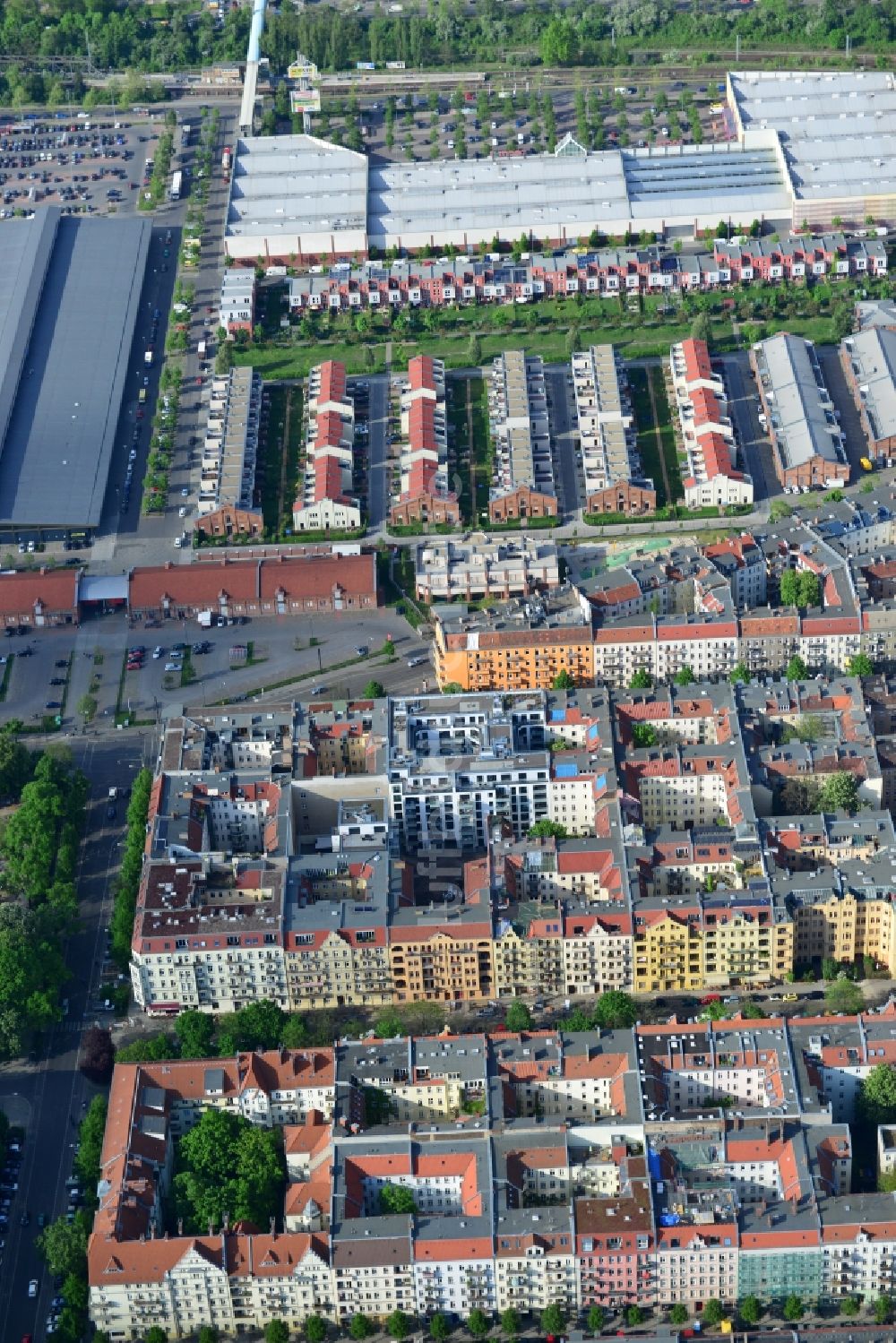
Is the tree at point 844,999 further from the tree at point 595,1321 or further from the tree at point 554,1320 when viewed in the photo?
the tree at point 554,1320

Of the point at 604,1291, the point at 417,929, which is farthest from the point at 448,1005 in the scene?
the point at 604,1291

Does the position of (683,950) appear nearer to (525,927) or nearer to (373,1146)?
(525,927)

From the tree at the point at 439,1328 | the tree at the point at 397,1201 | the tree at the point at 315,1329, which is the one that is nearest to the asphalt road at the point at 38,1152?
the tree at the point at 315,1329

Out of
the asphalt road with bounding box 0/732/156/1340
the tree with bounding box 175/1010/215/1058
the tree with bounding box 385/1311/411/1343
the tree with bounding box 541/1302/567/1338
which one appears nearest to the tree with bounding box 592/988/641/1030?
the tree with bounding box 541/1302/567/1338

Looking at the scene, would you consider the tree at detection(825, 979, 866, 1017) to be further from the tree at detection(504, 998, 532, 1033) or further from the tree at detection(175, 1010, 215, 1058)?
the tree at detection(175, 1010, 215, 1058)

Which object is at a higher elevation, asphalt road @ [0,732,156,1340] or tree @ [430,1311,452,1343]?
asphalt road @ [0,732,156,1340]

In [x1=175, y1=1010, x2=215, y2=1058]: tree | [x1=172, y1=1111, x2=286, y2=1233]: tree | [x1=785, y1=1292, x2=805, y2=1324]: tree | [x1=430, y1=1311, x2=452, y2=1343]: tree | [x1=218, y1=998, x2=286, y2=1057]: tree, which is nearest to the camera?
[x1=785, y1=1292, x2=805, y2=1324]: tree
